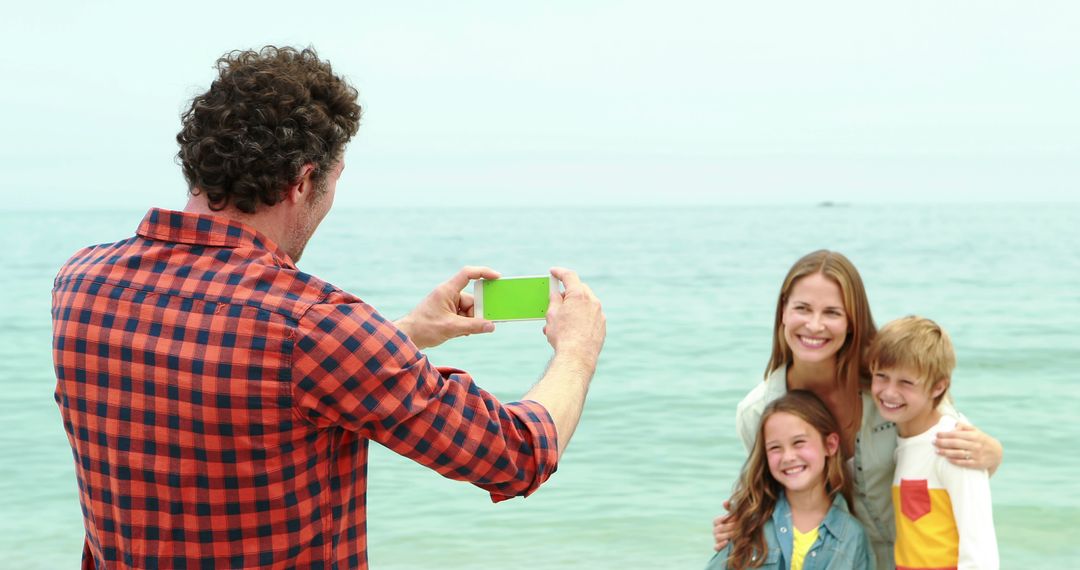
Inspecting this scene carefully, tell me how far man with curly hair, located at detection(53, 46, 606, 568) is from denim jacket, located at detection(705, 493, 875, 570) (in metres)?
1.77

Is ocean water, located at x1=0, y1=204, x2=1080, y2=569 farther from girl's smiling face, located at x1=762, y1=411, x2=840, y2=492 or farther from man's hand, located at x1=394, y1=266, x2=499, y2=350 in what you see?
girl's smiling face, located at x1=762, y1=411, x2=840, y2=492

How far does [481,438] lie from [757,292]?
57.7ft

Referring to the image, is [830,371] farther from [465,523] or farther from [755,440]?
[465,523]

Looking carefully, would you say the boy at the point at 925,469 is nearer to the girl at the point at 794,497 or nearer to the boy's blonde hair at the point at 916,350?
the boy's blonde hair at the point at 916,350

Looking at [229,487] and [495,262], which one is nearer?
[229,487]

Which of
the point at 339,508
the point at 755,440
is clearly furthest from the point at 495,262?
the point at 339,508

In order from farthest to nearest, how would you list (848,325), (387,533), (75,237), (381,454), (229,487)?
(75,237), (381,454), (387,533), (848,325), (229,487)

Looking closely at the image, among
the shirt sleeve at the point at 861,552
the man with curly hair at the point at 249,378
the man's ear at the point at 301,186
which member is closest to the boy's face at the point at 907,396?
the shirt sleeve at the point at 861,552

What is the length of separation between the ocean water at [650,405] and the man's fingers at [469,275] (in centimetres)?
79

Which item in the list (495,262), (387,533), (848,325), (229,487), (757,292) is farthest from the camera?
(495,262)

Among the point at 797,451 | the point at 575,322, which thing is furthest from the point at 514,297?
the point at 797,451

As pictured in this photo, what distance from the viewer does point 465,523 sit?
6.64m

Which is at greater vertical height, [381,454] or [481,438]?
[481,438]

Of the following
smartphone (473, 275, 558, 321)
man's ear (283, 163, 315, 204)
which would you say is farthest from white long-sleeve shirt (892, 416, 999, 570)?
man's ear (283, 163, 315, 204)
